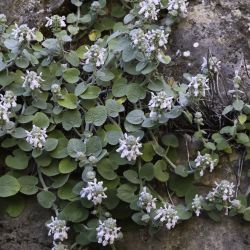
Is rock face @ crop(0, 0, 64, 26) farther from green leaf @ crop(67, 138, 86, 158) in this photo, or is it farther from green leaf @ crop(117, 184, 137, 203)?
green leaf @ crop(117, 184, 137, 203)

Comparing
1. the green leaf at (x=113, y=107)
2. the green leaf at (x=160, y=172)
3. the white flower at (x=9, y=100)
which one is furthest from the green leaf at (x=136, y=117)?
the white flower at (x=9, y=100)

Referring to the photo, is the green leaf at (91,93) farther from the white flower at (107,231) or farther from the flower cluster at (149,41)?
Answer: the white flower at (107,231)

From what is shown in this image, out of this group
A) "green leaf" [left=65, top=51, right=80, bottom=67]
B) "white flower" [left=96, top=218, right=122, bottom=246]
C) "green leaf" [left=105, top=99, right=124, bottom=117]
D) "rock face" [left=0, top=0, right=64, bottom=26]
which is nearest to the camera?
"white flower" [left=96, top=218, right=122, bottom=246]

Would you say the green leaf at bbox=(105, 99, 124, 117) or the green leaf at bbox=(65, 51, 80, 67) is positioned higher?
the green leaf at bbox=(65, 51, 80, 67)

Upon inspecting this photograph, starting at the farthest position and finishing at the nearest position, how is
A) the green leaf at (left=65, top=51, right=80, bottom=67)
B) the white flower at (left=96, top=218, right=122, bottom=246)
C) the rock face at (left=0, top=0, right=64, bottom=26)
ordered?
1. the rock face at (left=0, top=0, right=64, bottom=26)
2. the green leaf at (left=65, top=51, right=80, bottom=67)
3. the white flower at (left=96, top=218, right=122, bottom=246)

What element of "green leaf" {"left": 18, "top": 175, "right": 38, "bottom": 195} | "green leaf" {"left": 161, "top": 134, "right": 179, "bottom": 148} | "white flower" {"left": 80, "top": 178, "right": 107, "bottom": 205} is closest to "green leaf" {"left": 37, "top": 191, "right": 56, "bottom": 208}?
"green leaf" {"left": 18, "top": 175, "right": 38, "bottom": 195}

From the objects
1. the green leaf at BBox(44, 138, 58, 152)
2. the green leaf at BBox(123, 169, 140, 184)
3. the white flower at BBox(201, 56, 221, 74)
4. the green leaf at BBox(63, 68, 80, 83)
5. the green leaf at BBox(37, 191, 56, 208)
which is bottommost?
the green leaf at BBox(37, 191, 56, 208)
